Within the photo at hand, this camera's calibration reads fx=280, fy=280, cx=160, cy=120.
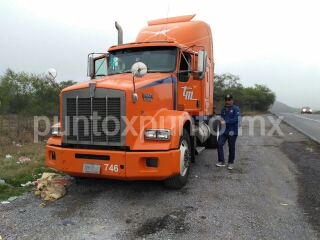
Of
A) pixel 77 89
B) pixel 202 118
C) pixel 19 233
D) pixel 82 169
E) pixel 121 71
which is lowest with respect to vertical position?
pixel 19 233

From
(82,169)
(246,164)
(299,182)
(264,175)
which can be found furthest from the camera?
(246,164)

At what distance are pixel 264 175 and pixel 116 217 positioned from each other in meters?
3.48

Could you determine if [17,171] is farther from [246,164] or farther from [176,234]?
[246,164]

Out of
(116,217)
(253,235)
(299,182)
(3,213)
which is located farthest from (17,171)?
(299,182)

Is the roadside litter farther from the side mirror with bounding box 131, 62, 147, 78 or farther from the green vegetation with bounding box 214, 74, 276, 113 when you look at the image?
the green vegetation with bounding box 214, 74, 276, 113

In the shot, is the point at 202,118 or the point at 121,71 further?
the point at 202,118

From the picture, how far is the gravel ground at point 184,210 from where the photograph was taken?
11.3 feet

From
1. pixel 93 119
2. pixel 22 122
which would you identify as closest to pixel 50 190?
pixel 93 119

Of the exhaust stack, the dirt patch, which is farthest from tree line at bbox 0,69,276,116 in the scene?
the exhaust stack

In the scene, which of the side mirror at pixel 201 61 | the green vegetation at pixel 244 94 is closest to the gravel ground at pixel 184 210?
the side mirror at pixel 201 61

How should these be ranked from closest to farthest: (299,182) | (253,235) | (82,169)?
(253,235) → (82,169) → (299,182)

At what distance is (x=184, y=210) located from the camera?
13.4 feet

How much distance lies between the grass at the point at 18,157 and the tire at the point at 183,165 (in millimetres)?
2656

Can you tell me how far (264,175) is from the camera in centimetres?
593
